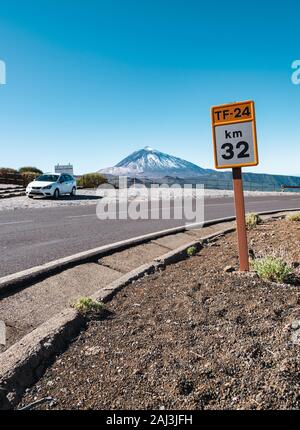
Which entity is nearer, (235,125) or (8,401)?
(8,401)

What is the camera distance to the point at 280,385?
2510 millimetres

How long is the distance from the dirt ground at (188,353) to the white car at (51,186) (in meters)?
19.7

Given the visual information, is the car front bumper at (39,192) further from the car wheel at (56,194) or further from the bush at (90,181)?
the bush at (90,181)

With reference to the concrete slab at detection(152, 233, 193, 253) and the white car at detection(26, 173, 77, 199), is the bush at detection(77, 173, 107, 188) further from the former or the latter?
the concrete slab at detection(152, 233, 193, 253)

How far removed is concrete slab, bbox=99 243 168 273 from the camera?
6.15m

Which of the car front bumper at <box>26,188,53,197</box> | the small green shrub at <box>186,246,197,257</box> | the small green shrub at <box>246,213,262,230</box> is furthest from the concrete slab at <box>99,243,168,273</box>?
the car front bumper at <box>26,188,53,197</box>

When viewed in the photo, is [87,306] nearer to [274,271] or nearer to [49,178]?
[274,271]

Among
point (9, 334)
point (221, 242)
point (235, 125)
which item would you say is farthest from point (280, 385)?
point (221, 242)

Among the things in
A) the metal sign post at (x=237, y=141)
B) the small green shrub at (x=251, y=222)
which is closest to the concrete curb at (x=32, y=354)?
the metal sign post at (x=237, y=141)

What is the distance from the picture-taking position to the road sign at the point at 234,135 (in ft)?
16.1

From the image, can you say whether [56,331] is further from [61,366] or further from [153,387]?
[153,387]

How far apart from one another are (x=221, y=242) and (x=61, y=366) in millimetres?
5248

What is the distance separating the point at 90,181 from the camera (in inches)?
1529
